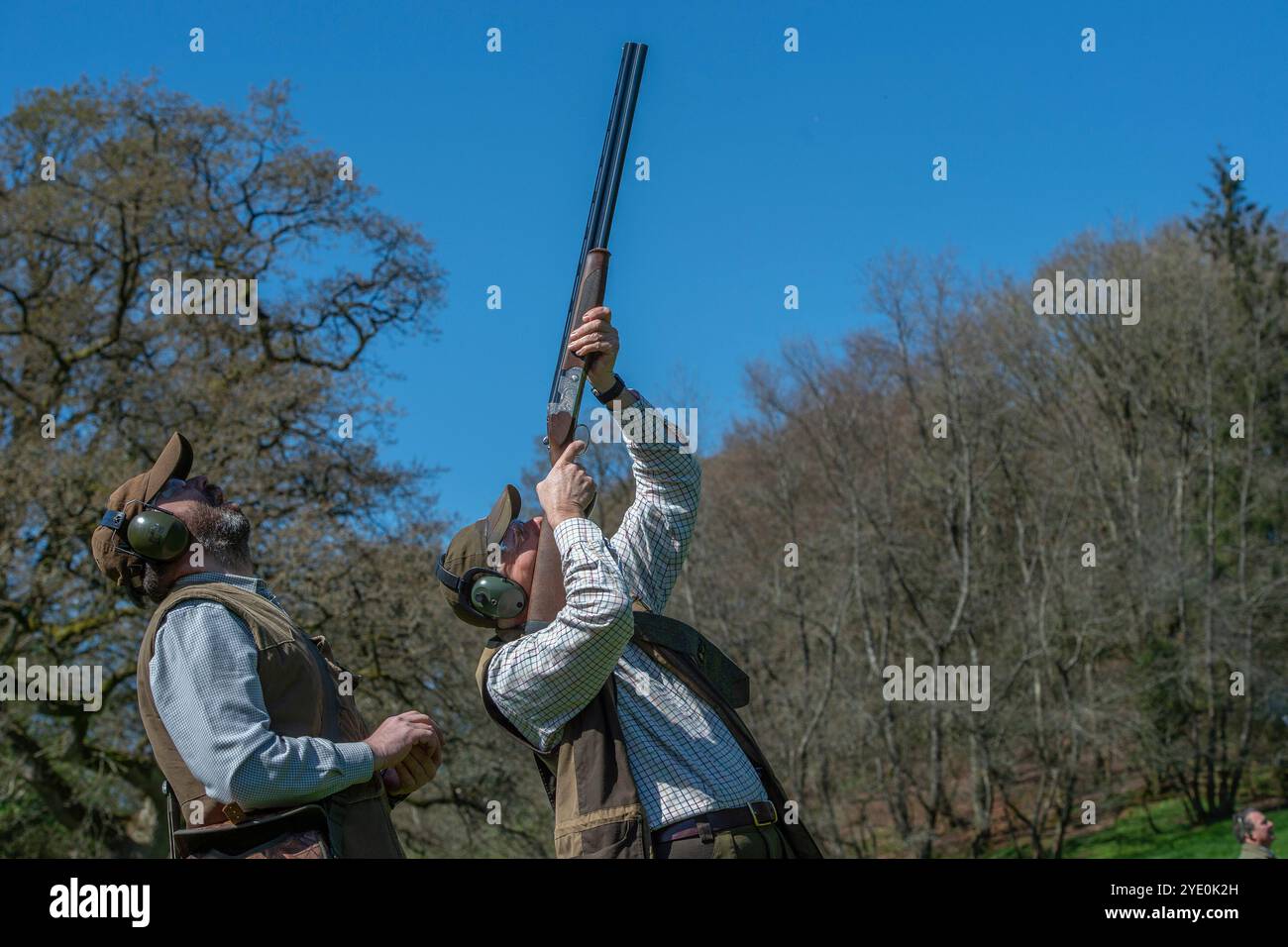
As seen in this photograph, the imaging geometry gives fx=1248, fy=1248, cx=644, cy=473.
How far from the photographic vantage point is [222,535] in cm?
341

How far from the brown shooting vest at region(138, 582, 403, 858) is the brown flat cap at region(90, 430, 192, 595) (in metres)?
0.20

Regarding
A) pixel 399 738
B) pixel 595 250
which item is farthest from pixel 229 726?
pixel 595 250

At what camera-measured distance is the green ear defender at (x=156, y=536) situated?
10.7 feet

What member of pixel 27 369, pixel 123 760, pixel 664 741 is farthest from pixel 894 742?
pixel 664 741

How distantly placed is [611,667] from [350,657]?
1544 centimetres

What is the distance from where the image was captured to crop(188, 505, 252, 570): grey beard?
3.38 metres

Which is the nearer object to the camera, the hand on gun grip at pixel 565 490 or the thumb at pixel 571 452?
the hand on gun grip at pixel 565 490

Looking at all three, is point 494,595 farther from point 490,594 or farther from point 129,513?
point 129,513

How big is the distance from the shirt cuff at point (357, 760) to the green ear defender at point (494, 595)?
56 centimetres

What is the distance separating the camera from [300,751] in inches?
117

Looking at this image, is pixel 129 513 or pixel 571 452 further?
pixel 571 452

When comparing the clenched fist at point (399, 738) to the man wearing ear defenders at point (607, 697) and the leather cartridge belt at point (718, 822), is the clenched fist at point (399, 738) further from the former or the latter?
the leather cartridge belt at point (718, 822)

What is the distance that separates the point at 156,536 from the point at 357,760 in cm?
80

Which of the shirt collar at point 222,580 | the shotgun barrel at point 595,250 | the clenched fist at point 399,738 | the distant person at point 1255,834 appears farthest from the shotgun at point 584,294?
the distant person at point 1255,834
